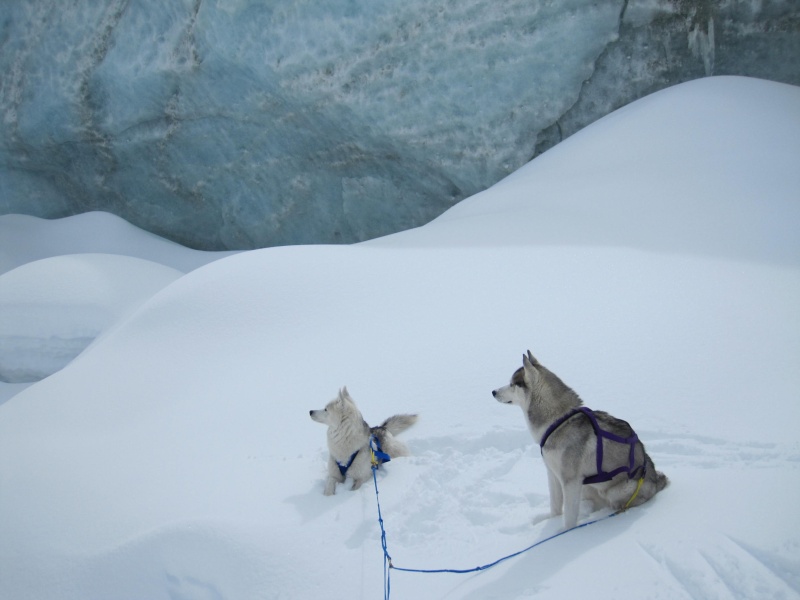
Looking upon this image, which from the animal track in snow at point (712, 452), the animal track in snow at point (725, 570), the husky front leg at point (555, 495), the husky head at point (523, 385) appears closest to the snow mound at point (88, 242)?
the husky head at point (523, 385)

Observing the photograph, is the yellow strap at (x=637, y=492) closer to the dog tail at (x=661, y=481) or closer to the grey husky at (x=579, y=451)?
the grey husky at (x=579, y=451)

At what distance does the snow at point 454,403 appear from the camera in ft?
9.94

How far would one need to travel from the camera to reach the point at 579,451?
116 inches

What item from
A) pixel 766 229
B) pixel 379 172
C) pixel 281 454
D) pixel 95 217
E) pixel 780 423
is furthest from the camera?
pixel 95 217

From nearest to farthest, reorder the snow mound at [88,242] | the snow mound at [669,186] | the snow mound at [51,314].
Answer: the snow mound at [669,186], the snow mound at [51,314], the snow mound at [88,242]

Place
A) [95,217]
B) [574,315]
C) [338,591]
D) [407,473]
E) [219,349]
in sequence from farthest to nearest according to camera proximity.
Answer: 1. [95,217]
2. [219,349]
3. [574,315]
4. [407,473]
5. [338,591]

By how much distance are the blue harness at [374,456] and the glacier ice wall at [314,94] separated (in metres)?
5.79

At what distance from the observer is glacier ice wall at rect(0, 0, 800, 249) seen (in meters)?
8.45

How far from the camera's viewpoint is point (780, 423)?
3609mm

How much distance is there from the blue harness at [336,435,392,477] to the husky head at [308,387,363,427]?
5.8 inches

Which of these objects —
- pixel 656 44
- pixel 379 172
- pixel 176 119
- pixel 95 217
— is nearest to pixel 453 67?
pixel 379 172

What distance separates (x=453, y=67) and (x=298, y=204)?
3.06m

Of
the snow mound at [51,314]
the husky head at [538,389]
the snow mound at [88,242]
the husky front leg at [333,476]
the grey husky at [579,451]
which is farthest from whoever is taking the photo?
the snow mound at [88,242]

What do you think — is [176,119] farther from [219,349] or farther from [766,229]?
[766,229]
